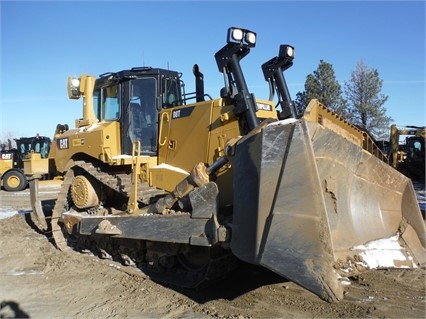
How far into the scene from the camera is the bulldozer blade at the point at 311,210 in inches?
129

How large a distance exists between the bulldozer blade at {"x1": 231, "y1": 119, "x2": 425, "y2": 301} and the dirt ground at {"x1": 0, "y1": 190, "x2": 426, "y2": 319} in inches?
25.2

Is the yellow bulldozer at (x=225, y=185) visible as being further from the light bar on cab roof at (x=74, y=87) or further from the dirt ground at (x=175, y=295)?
the dirt ground at (x=175, y=295)

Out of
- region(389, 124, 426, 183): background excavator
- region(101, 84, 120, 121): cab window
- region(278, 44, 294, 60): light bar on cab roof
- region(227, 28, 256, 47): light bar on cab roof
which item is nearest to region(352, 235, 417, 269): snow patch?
region(227, 28, 256, 47): light bar on cab roof

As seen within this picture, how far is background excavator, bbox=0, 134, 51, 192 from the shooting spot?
60.6ft

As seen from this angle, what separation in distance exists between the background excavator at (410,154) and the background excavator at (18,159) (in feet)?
50.9

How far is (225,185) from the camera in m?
4.93

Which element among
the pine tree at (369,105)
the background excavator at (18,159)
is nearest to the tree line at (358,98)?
the pine tree at (369,105)

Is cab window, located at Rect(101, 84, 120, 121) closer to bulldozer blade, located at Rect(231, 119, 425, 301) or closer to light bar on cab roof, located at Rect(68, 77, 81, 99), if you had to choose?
light bar on cab roof, located at Rect(68, 77, 81, 99)

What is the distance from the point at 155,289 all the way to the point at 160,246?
547 mm

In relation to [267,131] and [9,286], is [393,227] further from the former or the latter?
[9,286]

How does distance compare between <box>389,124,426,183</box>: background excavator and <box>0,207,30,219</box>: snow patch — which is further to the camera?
<box>389,124,426,183</box>: background excavator

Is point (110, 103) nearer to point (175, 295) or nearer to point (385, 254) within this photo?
point (175, 295)

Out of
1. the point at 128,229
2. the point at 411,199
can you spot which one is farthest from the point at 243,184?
the point at 411,199

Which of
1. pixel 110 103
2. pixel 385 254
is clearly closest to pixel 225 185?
pixel 385 254
